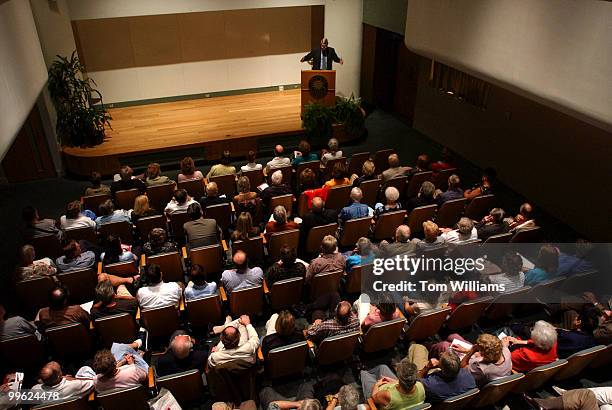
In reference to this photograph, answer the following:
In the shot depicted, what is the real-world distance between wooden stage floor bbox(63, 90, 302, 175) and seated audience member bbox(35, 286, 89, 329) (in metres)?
4.26

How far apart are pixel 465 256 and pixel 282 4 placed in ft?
21.2

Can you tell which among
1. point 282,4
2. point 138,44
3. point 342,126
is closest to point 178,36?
point 138,44

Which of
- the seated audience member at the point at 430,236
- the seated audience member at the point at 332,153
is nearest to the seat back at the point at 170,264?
the seated audience member at the point at 430,236

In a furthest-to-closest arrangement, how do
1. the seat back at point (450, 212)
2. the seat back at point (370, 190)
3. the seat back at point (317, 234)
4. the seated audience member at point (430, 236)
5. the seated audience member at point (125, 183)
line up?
the seat back at point (370, 190)
the seated audience member at point (125, 183)
the seat back at point (450, 212)
the seat back at point (317, 234)
the seated audience member at point (430, 236)

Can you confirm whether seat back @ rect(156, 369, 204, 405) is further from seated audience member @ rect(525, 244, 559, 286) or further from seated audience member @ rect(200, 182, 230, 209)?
seated audience member @ rect(525, 244, 559, 286)

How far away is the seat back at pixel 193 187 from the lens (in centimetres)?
625

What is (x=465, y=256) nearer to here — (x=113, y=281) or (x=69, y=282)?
(x=113, y=281)

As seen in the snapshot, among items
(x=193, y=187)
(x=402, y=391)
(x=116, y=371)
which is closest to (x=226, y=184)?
(x=193, y=187)

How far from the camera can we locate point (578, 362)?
3.77m

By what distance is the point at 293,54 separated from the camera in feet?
35.6

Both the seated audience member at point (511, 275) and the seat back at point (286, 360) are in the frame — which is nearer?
the seat back at point (286, 360)

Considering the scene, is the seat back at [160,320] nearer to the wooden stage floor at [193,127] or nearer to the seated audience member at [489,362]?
the seated audience member at [489,362]

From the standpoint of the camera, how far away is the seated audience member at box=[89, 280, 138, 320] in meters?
3.88

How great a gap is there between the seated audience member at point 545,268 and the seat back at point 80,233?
465cm
